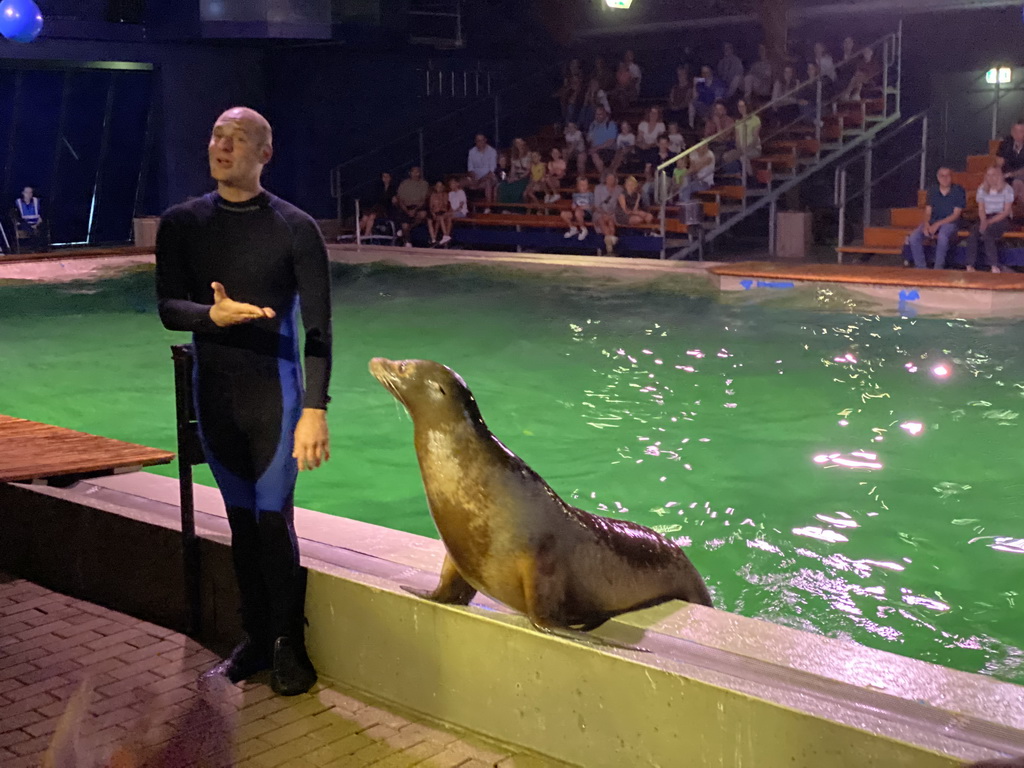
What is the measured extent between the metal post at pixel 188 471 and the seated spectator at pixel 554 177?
14.8m

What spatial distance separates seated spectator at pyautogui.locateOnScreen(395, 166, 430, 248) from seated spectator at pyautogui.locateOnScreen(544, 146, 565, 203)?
215 cm

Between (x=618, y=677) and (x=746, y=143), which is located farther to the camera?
(x=746, y=143)

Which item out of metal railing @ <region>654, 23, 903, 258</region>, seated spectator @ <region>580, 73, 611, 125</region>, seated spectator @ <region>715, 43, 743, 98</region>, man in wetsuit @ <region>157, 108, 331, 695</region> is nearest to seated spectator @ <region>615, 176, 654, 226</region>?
metal railing @ <region>654, 23, 903, 258</region>

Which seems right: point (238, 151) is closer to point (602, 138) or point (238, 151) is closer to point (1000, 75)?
point (602, 138)

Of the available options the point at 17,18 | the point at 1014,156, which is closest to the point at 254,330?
the point at 17,18

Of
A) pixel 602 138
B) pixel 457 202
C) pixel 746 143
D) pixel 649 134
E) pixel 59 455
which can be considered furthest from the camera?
pixel 602 138

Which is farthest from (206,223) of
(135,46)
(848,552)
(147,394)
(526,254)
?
(135,46)

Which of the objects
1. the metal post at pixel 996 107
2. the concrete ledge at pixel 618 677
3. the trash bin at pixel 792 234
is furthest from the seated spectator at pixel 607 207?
the concrete ledge at pixel 618 677

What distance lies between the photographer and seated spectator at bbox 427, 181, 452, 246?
18.8 meters

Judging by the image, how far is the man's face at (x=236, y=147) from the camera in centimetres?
317

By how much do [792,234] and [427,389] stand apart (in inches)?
572

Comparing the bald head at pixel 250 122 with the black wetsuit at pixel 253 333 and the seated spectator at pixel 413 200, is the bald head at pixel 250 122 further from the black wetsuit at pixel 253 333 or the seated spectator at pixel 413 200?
the seated spectator at pixel 413 200

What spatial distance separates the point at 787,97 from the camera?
56.7ft

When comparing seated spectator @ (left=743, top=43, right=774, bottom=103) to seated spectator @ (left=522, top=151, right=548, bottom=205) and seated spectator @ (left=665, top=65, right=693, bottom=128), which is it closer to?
seated spectator @ (left=665, top=65, right=693, bottom=128)
